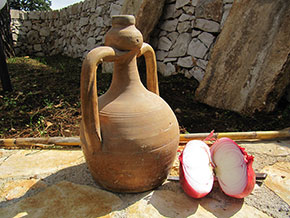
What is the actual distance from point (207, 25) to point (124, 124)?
330cm

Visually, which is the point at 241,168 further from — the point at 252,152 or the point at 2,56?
the point at 2,56

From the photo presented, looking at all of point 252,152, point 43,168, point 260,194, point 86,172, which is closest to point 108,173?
point 86,172

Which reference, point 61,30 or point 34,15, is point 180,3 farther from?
point 34,15

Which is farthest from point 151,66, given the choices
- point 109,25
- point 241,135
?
point 109,25

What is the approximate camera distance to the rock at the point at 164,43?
5.00m

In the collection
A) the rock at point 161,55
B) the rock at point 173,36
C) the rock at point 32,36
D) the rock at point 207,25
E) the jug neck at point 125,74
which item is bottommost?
Result: the rock at point 32,36

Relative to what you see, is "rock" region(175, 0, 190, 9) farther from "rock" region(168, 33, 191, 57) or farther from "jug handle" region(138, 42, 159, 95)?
"jug handle" region(138, 42, 159, 95)

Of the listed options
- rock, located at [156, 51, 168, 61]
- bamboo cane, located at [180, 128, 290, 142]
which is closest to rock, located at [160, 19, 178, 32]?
rock, located at [156, 51, 168, 61]

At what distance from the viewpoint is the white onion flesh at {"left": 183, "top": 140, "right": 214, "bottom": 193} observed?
1738 millimetres

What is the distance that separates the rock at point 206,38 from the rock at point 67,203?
11.0 feet

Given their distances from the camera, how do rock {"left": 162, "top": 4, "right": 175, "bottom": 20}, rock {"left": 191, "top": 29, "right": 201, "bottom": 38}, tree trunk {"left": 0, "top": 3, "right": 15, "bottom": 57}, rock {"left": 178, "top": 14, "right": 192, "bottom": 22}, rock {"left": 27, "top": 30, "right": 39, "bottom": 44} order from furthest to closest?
rock {"left": 27, "top": 30, "right": 39, "bottom": 44}
tree trunk {"left": 0, "top": 3, "right": 15, "bottom": 57}
rock {"left": 162, "top": 4, "right": 175, "bottom": 20}
rock {"left": 178, "top": 14, "right": 192, "bottom": 22}
rock {"left": 191, "top": 29, "right": 201, "bottom": 38}

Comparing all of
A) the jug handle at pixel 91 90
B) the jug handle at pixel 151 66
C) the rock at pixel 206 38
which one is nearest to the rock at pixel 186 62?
the rock at pixel 206 38

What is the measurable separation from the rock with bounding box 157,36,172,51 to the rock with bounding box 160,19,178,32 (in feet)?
0.63

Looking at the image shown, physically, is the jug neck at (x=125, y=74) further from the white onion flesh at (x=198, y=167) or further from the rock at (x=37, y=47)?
the rock at (x=37, y=47)
